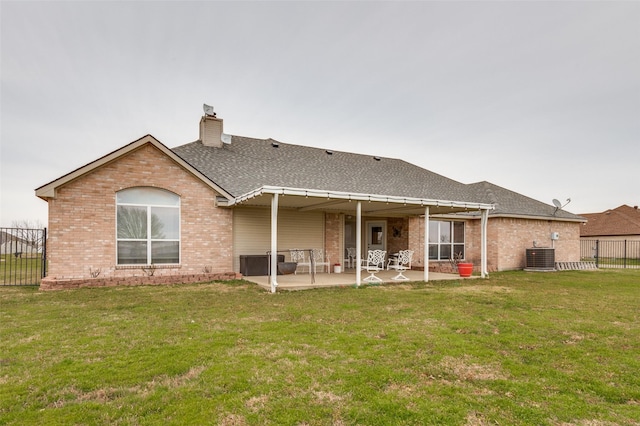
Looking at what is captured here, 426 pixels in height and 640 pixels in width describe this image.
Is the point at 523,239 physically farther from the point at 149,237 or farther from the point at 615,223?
the point at 615,223

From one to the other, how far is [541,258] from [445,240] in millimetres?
4640

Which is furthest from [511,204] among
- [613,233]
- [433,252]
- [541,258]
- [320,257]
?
[613,233]

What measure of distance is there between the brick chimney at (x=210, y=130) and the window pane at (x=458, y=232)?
13.0 m

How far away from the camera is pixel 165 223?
12523mm

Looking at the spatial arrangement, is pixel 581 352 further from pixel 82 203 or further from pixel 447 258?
pixel 447 258

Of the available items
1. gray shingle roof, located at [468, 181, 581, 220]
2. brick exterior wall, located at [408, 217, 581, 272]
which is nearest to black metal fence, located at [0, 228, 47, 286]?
brick exterior wall, located at [408, 217, 581, 272]

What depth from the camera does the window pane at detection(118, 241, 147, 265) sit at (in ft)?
39.1

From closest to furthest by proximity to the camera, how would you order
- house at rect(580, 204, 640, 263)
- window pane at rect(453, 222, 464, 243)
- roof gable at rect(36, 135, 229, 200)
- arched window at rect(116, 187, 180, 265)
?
roof gable at rect(36, 135, 229, 200) < arched window at rect(116, 187, 180, 265) < window pane at rect(453, 222, 464, 243) < house at rect(580, 204, 640, 263)

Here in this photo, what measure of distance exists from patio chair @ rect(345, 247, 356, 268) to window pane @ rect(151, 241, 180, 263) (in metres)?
8.28

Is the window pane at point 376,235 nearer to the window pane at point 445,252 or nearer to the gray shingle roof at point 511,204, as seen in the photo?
the window pane at point 445,252

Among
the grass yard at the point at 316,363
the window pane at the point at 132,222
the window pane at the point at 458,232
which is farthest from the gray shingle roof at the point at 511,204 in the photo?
Answer: the window pane at the point at 132,222

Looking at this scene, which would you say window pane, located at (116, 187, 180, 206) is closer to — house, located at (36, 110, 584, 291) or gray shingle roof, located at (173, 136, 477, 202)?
house, located at (36, 110, 584, 291)

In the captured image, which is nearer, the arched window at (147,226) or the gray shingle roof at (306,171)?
the arched window at (147,226)

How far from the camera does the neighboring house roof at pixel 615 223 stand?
3541cm
